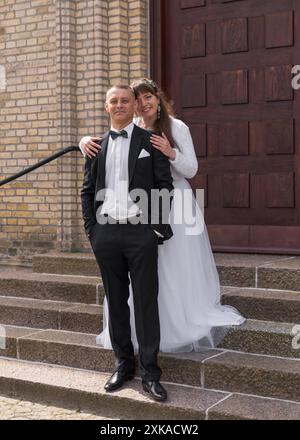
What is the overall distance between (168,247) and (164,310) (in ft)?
1.46

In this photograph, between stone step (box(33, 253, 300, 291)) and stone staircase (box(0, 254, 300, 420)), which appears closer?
stone staircase (box(0, 254, 300, 420))

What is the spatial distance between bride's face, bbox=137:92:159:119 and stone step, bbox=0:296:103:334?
174 centimetres

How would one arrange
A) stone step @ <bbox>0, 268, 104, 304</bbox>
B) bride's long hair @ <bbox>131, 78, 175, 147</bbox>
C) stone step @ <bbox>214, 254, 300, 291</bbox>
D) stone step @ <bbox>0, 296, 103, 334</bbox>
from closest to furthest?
bride's long hair @ <bbox>131, 78, 175, 147</bbox>
stone step @ <bbox>214, 254, 300, 291</bbox>
stone step @ <bbox>0, 296, 103, 334</bbox>
stone step @ <bbox>0, 268, 104, 304</bbox>

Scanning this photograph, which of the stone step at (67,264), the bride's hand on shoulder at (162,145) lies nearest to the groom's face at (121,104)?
the bride's hand on shoulder at (162,145)

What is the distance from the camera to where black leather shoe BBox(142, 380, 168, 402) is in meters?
4.18

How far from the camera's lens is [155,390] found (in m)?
4.21

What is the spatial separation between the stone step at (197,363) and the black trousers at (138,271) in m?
0.28

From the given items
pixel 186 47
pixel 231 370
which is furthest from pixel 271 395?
pixel 186 47

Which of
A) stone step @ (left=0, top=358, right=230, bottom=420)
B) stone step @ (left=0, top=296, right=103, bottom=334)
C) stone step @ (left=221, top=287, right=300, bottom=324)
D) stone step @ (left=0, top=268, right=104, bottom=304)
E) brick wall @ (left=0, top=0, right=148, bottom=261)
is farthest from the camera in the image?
brick wall @ (left=0, top=0, right=148, bottom=261)

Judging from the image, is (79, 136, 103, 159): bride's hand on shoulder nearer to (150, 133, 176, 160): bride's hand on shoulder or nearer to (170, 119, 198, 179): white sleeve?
(150, 133, 176, 160): bride's hand on shoulder

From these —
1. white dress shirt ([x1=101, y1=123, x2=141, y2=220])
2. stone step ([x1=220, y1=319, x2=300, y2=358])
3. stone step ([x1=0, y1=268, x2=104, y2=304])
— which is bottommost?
stone step ([x1=220, y1=319, x2=300, y2=358])

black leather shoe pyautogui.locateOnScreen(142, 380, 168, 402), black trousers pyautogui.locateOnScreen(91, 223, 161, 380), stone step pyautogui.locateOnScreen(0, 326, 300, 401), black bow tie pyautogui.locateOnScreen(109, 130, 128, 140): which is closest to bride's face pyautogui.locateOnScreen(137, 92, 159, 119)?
black bow tie pyautogui.locateOnScreen(109, 130, 128, 140)

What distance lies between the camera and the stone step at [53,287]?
5.78 m

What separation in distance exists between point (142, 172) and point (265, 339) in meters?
1.46
